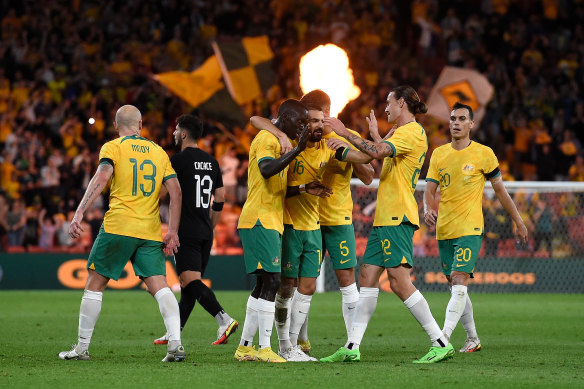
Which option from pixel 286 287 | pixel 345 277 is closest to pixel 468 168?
pixel 345 277

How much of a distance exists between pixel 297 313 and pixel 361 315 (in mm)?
690

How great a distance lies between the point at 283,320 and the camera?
877 centimetres

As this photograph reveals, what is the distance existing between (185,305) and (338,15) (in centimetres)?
1713

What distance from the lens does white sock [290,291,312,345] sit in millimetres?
9102

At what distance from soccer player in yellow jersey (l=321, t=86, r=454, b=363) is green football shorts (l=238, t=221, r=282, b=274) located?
892 millimetres

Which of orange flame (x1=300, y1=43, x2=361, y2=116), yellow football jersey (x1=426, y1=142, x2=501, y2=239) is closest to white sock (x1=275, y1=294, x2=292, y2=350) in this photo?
yellow football jersey (x1=426, y1=142, x2=501, y2=239)

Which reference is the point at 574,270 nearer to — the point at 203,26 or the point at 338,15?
the point at 338,15

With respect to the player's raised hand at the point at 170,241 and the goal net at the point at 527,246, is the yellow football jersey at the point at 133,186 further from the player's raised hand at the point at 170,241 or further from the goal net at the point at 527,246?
the goal net at the point at 527,246

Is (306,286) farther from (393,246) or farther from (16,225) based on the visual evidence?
(16,225)

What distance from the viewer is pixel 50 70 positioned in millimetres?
24500

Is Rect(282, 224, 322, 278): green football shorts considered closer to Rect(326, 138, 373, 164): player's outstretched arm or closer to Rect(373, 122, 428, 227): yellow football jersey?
Rect(373, 122, 428, 227): yellow football jersey

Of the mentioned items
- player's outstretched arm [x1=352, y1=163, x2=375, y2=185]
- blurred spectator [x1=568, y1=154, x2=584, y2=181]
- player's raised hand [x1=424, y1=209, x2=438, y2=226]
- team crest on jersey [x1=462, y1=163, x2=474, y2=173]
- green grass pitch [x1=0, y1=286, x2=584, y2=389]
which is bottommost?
green grass pitch [x1=0, y1=286, x2=584, y2=389]

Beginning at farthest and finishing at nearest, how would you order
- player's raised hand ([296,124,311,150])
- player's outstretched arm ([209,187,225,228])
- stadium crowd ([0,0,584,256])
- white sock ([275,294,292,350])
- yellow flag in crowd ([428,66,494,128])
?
yellow flag in crowd ([428,66,494,128])
stadium crowd ([0,0,584,256])
player's outstretched arm ([209,187,225,228])
white sock ([275,294,292,350])
player's raised hand ([296,124,311,150])

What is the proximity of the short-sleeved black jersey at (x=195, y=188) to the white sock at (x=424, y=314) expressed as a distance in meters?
2.85
